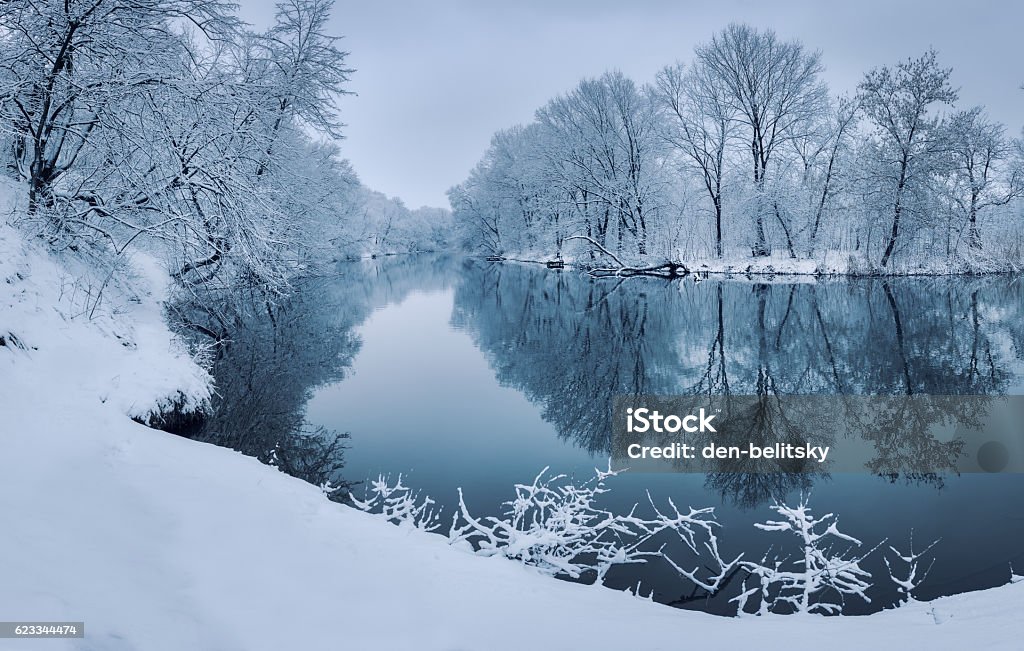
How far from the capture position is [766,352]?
12.3 m

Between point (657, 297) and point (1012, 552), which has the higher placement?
point (657, 297)

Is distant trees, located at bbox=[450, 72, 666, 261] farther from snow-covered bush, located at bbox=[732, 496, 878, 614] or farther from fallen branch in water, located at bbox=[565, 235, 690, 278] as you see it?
snow-covered bush, located at bbox=[732, 496, 878, 614]

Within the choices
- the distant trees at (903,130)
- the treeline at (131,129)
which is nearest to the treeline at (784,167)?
the distant trees at (903,130)

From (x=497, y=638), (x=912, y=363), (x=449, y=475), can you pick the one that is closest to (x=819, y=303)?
(x=912, y=363)

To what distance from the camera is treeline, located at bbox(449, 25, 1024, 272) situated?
2725 centimetres

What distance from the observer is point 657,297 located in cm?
2300

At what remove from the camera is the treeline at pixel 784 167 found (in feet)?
89.4

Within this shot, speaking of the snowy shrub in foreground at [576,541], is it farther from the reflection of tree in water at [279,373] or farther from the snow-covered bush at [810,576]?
the reflection of tree in water at [279,373]

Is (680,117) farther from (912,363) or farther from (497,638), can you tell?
(497,638)

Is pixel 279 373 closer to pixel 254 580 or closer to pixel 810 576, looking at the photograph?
pixel 254 580

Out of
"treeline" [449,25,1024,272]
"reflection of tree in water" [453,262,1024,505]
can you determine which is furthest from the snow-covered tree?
"reflection of tree in water" [453,262,1024,505]

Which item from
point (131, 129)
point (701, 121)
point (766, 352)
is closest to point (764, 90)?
point (701, 121)

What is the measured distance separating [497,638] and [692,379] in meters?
8.40

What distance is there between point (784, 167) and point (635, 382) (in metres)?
30.7
